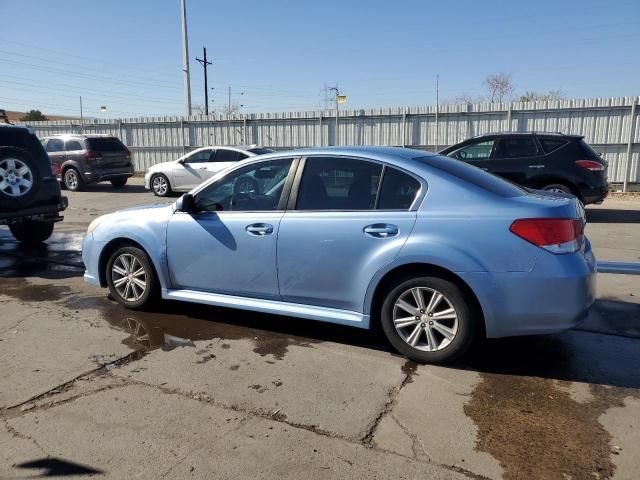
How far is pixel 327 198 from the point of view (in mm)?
4406

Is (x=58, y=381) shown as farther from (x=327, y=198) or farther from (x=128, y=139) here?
(x=128, y=139)

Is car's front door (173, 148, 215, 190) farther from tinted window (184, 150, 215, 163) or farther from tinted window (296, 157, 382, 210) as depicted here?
tinted window (296, 157, 382, 210)

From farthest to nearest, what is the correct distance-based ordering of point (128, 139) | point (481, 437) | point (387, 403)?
1. point (128, 139)
2. point (387, 403)
3. point (481, 437)

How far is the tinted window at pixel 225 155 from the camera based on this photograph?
1518 cm

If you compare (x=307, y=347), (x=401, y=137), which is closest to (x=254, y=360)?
(x=307, y=347)

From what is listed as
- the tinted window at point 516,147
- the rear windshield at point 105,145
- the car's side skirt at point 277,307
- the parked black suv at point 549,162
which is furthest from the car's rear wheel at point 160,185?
the car's side skirt at point 277,307

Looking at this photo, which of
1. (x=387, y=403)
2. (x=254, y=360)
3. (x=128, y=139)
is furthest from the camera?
(x=128, y=139)

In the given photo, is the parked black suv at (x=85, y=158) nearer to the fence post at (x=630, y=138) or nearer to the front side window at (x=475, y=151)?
the front side window at (x=475, y=151)

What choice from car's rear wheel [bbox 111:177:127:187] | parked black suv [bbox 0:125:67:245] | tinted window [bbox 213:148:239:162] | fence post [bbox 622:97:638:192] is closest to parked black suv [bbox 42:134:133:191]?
car's rear wheel [bbox 111:177:127:187]

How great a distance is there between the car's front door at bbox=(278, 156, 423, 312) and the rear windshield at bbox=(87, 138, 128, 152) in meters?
14.7

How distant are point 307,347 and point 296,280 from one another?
A: 565mm

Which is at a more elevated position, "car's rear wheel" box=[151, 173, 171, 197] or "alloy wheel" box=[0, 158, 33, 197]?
"alloy wheel" box=[0, 158, 33, 197]

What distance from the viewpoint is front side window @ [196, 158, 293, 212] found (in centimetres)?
465

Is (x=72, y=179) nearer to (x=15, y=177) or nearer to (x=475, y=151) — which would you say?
(x=15, y=177)
